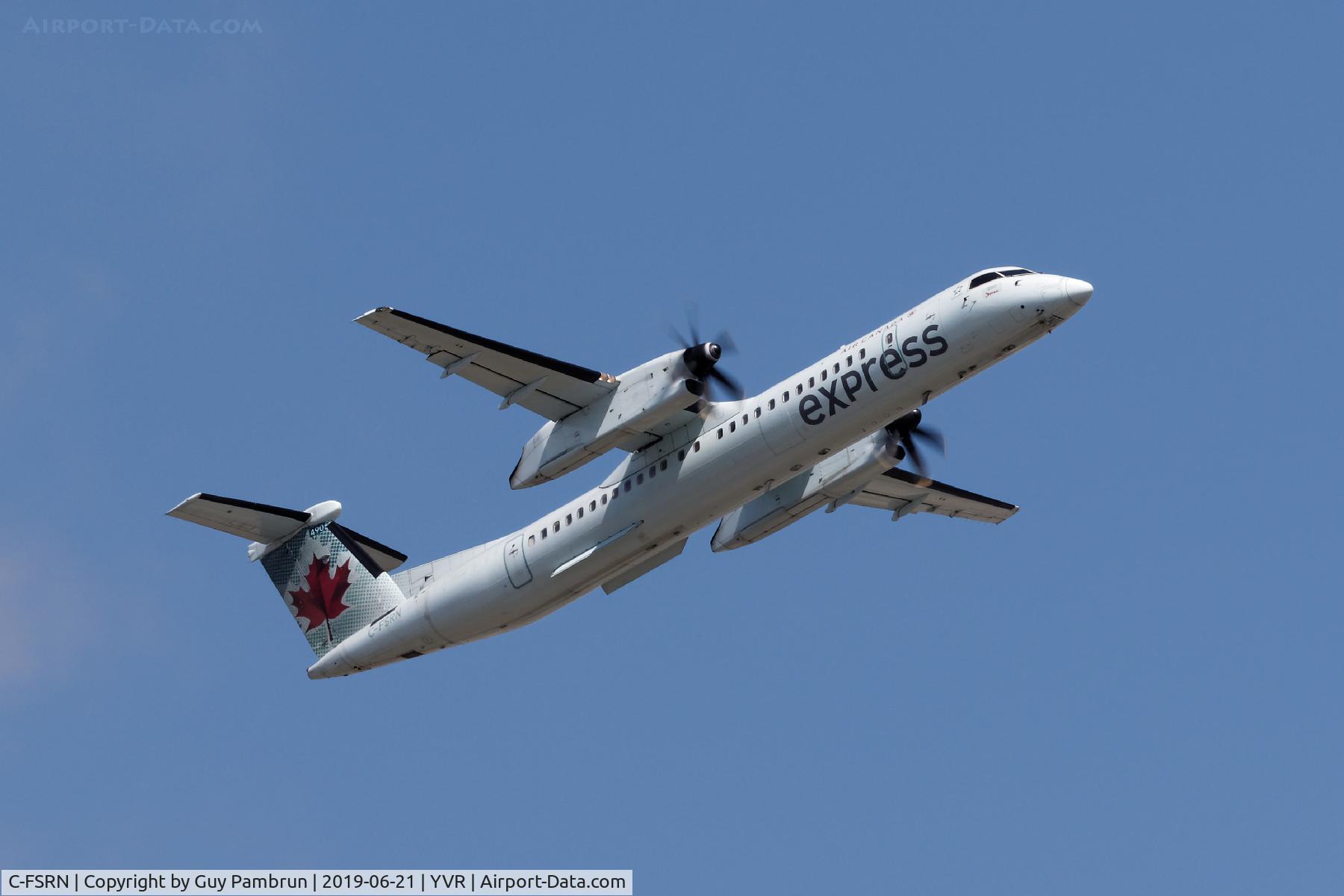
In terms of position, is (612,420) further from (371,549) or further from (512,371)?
(371,549)

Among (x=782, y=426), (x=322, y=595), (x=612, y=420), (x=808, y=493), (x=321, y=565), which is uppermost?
(x=321, y=565)

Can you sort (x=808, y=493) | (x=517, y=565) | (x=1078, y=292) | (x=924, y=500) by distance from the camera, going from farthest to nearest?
(x=924, y=500), (x=808, y=493), (x=517, y=565), (x=1078, y=292)

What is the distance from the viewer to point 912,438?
3189 cm

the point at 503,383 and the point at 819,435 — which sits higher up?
the point at 503,383

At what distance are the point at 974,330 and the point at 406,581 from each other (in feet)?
42.5

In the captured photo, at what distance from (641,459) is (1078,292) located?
8.49m

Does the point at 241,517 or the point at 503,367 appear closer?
the point at 503,367

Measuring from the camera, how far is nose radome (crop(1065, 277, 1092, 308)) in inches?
1076

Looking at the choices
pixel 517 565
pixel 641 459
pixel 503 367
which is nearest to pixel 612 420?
pixel 641 459

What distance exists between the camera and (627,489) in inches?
1204

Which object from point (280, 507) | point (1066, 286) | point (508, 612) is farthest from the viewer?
point (280, 507)

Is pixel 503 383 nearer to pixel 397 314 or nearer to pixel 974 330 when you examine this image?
pixel 397 314

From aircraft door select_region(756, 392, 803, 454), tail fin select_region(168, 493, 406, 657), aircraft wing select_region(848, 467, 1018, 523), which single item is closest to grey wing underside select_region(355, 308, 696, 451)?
aircraft door select_region(756, 392, 803, 454)

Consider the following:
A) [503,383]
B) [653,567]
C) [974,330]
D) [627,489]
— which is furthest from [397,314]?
[974,330]
